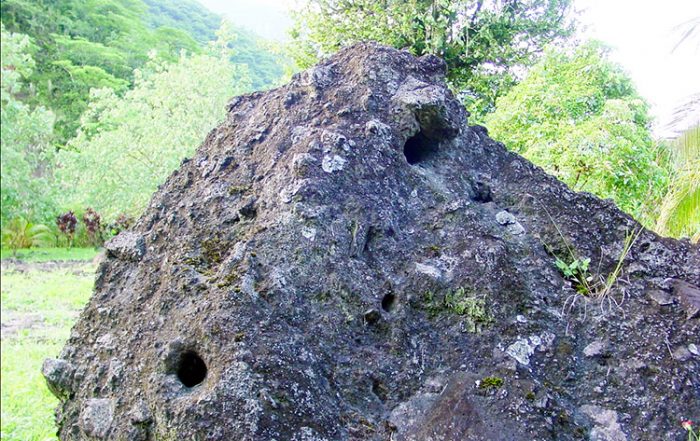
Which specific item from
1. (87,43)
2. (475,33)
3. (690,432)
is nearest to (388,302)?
(690,432)

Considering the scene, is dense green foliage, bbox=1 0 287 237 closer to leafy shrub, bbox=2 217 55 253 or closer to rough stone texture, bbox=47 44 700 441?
leafy shrub, bbox=2 217 55 253

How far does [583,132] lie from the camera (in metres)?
6.66

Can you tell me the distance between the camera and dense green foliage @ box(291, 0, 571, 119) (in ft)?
31.7

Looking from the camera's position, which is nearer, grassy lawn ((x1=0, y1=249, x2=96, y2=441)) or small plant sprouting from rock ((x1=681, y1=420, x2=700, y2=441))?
small plant sprouting from rock ((x1=681, y1=420, x2=700, y2=441))

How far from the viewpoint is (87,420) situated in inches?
103

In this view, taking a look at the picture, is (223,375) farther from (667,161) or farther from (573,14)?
(573,14)

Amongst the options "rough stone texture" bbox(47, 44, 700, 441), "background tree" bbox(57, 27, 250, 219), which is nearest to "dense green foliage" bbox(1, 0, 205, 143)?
"background tree" bbox(57, 27, 250, 219)

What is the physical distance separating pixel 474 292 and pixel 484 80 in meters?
8.10

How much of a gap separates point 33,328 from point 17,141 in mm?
5206

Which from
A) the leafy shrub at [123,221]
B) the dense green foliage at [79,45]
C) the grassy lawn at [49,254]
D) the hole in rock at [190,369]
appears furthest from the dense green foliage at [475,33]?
the grassy lawn at [49,254]

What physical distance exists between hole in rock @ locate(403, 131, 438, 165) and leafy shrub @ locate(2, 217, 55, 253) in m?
13.7

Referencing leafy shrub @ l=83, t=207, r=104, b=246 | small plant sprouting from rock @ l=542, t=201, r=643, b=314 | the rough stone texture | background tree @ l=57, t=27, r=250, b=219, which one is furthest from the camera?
leafy shrub @ l=83, t=207, r=104, b=246

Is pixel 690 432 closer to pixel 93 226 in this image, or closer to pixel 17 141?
pixel 17 141

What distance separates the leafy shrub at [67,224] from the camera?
18178 millimetres
